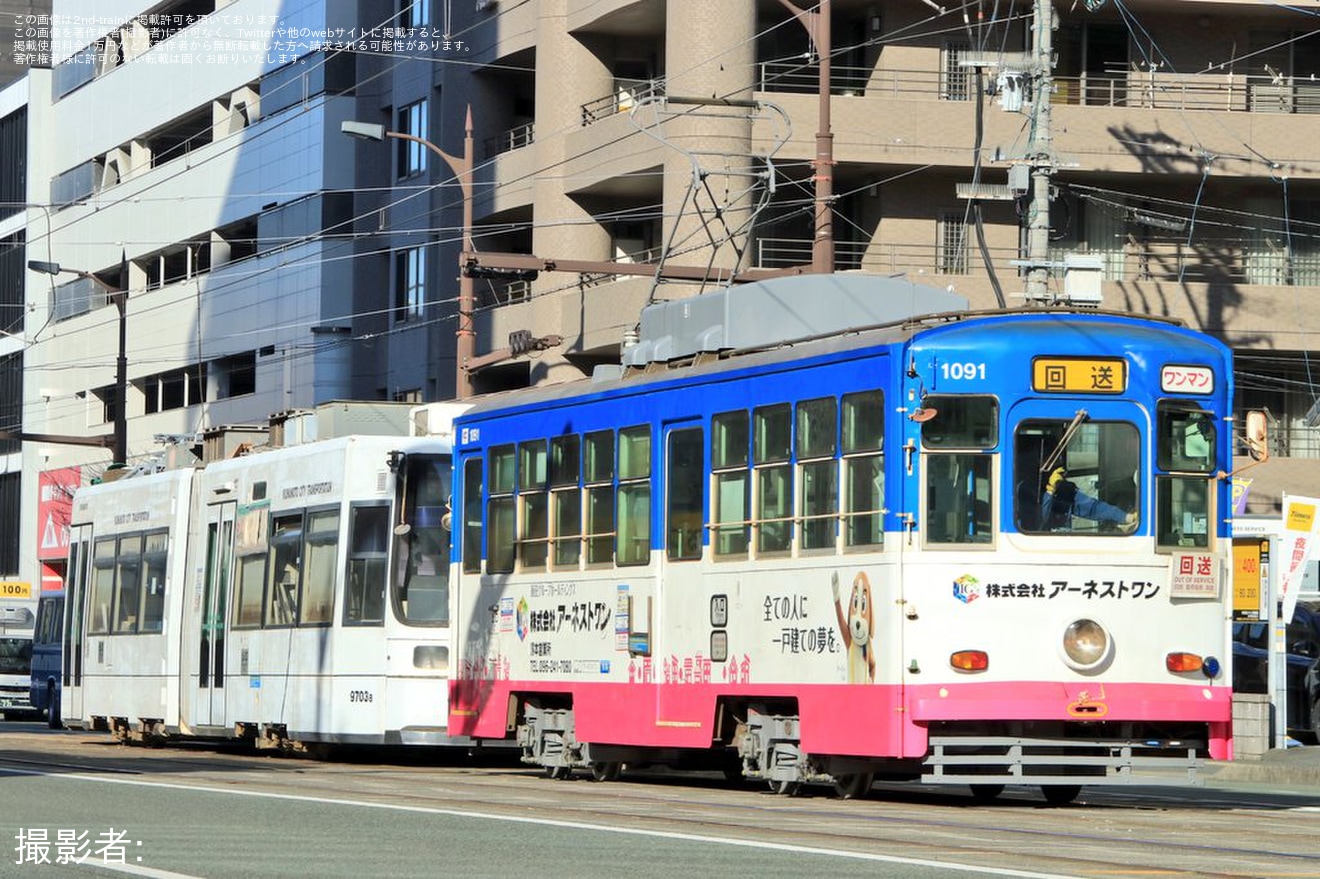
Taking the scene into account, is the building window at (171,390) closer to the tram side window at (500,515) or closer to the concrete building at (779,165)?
the concrete building at (779,165)

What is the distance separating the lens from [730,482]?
17656mm

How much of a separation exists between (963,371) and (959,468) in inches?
24.1

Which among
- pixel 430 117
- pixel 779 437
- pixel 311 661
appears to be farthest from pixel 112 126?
pixel 779 437

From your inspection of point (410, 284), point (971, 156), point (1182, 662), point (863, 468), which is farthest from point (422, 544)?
point (410, 284)

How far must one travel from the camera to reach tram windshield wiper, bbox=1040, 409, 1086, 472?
16125mm

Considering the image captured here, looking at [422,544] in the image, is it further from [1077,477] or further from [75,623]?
[75,623]

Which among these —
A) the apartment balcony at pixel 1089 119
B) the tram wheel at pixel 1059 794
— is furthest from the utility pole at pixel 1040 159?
the tram wheel at pixel 1059 794

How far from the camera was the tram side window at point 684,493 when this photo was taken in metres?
18.0

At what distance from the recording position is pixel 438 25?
52.6m

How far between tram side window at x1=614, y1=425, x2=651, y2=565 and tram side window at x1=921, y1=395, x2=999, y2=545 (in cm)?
309

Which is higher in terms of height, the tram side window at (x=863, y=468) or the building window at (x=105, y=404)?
the building window at (x=105, y=404)

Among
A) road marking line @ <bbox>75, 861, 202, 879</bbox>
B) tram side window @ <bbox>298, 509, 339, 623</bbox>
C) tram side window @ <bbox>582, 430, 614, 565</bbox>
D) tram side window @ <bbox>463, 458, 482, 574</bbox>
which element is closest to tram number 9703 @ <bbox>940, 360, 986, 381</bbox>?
tram side window @ <bbox>582, 430, 614, 565</bbox>

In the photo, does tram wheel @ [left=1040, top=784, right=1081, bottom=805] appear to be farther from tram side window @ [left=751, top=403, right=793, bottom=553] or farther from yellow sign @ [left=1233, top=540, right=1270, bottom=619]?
yellow sign @ [left=1233, top=540, right=1270, bottom=619]

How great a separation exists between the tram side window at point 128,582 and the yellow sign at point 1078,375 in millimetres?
15096
